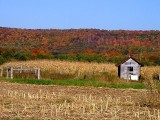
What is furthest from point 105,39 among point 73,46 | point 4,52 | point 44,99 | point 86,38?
point 44,99

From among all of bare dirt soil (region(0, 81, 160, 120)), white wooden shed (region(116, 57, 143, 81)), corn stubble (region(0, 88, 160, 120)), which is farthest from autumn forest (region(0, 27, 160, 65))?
corn stubble (region(0, 88, 160, 120))

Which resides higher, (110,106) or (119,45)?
(119,45)

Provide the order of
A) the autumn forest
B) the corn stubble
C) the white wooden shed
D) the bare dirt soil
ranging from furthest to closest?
the autumn forest < the white wooden shed < the corn stubble < the bare dirt soil

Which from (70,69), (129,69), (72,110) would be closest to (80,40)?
(70,69)

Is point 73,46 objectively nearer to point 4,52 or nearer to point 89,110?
point 4,52

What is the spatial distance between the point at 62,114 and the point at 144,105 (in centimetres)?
528

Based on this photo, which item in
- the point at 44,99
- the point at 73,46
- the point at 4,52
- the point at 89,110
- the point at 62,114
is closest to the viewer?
the point at 62,114

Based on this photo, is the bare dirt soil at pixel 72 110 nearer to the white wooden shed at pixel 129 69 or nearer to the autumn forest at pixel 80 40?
the white wooden shed at pixel 129 69

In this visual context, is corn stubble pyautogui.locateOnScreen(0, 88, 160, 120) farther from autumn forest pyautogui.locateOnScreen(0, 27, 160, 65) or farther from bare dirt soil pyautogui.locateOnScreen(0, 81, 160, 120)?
autumn forest pyautogui.locateOnScreen(0, 27, 160, 65)

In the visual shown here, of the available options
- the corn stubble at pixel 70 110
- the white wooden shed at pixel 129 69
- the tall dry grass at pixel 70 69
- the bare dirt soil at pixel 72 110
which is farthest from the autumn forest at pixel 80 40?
the corn stubble at pixel 70 110

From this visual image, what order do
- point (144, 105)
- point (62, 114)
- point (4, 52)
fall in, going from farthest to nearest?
point (4, 52) < point (144, 105) < point (62, 114)

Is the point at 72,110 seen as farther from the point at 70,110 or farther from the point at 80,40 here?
the point at 80,40

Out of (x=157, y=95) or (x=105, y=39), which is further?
(x=105, y=39)

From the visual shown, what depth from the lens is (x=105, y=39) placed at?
135 metres
